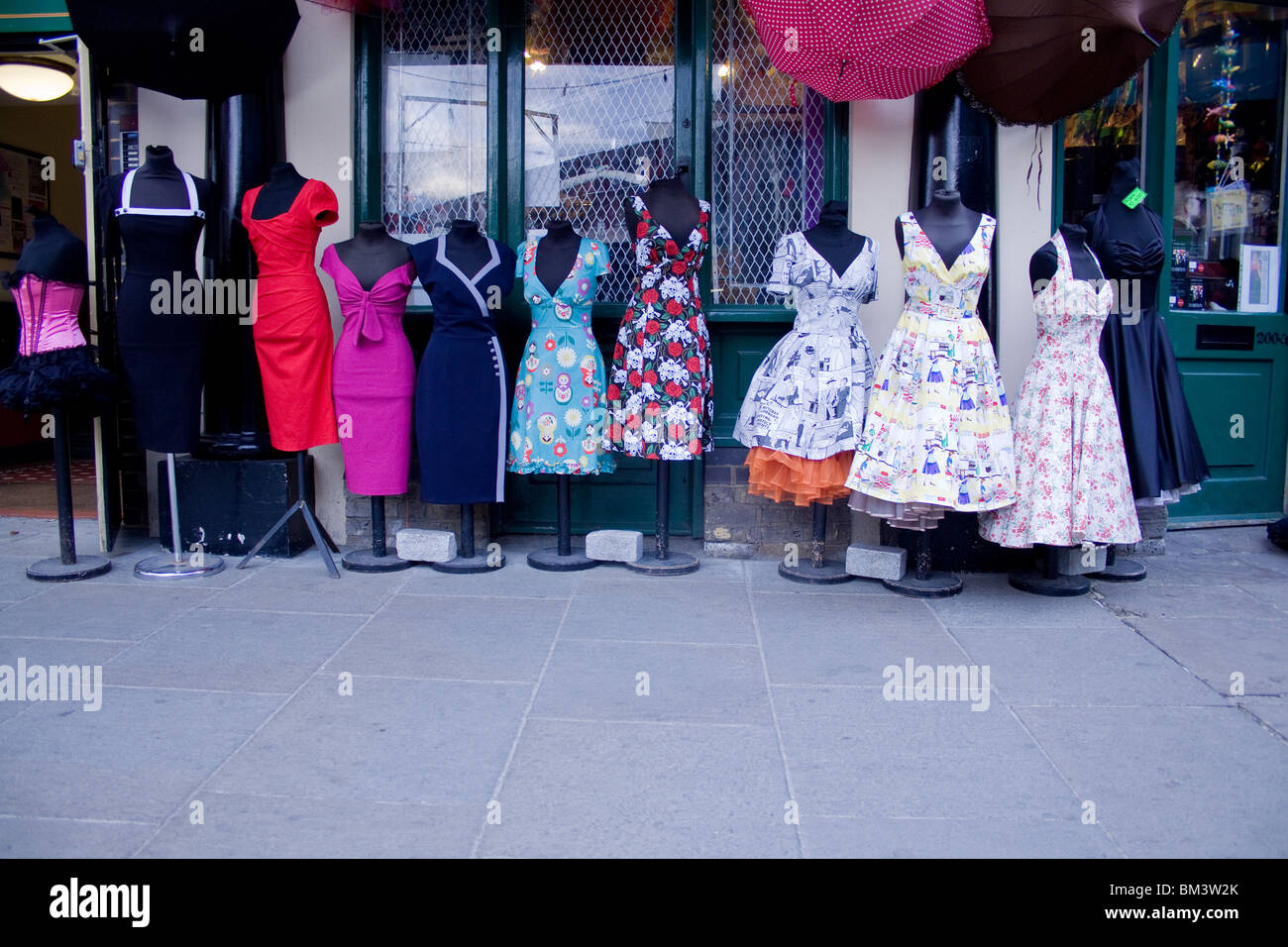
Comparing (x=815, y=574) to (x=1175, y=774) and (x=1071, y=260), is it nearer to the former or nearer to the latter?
(x=1071, y=260)

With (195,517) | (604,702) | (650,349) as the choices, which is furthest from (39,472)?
(604,702)

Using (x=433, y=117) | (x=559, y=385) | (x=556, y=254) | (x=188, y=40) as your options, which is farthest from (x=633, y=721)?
(x=433, y=117)

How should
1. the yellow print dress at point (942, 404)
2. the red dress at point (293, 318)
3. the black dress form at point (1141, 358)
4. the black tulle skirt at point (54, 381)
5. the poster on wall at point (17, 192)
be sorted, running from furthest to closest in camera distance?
the poster on wall at point (17, 192)
the red dress at point (293, 318)
the black dress form at point (1141, 358)
the black tulle skirt at point (54, 381)
the yellow print dress at point (942, 404)

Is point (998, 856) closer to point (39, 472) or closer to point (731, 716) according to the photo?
point (731, 716)

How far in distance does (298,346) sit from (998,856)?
3.64 meters

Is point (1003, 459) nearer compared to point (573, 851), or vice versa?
point (573, 851)

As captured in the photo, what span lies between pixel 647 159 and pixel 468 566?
7.34ft

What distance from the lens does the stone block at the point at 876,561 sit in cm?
475

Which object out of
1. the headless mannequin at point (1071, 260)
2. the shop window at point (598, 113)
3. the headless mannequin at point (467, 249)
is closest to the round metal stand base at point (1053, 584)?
the headless mannequin at point (1071, 260)

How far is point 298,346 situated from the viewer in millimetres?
4742

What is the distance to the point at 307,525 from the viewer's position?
508 centimetres

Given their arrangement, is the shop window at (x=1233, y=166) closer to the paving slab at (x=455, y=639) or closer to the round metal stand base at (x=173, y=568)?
the paving slab at (x=455, y=639)

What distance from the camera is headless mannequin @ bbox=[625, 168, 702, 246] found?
181 inches

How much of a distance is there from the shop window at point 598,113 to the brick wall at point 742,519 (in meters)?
1.02
